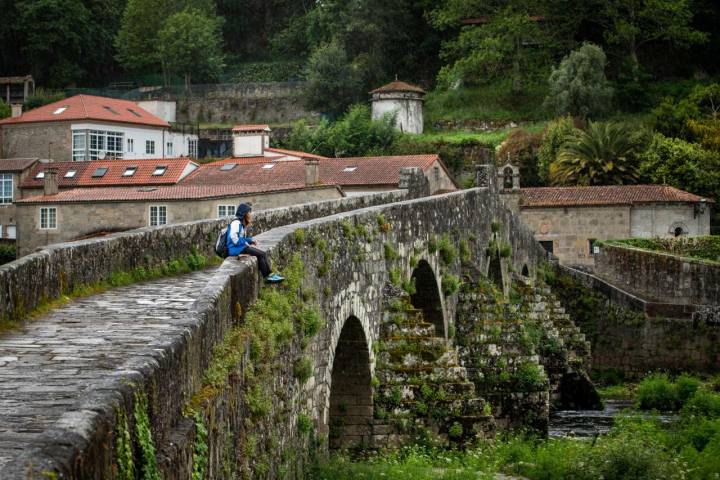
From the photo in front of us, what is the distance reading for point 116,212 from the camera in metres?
48.0

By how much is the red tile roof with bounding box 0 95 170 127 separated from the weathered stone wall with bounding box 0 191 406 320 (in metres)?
52.4

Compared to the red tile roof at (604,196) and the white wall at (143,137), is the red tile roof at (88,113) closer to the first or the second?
the white wall at (143,137)

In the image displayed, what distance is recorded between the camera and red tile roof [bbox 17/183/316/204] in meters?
45.7

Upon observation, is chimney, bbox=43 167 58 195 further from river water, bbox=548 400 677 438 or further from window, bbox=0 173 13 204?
river water, bbox=548 400 677 438

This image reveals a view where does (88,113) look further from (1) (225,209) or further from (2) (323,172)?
(1) (225,209)

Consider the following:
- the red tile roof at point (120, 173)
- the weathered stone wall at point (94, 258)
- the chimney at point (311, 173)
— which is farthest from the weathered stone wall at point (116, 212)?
the weathered stone wall at point (94, 258)

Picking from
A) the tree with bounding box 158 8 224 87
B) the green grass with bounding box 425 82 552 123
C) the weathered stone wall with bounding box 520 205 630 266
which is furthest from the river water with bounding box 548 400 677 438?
the tree with bounding box 158 8 224 87

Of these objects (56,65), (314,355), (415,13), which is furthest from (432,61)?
(314,355)

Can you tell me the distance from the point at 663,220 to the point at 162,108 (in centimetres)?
4267

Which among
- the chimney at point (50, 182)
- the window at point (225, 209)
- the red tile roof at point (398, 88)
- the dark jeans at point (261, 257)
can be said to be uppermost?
the red tile roof at point (398, 88)

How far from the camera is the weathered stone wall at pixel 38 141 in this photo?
70.1 m

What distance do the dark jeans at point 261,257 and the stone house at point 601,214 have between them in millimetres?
44368

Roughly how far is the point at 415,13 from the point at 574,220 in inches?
1186

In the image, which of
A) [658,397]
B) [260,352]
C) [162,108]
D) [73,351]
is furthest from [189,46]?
[73,351]
